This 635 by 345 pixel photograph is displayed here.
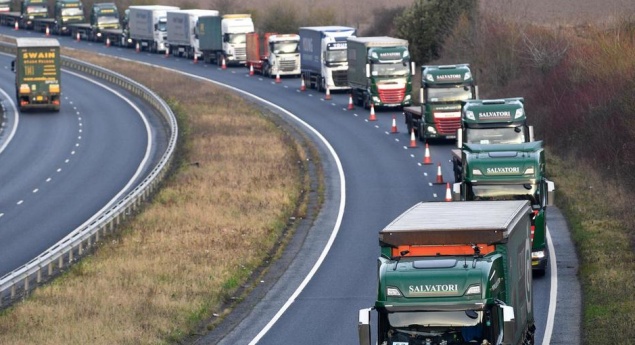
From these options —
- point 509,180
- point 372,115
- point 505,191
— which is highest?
point 509,180

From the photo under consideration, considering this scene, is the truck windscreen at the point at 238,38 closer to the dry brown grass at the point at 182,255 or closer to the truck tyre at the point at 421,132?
the dry brown grass at the point at 182,255

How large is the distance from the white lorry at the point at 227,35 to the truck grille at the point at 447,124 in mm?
39318

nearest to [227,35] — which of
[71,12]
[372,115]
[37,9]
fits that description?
[372,115]

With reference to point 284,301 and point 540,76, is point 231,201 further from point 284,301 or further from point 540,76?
point 540,76

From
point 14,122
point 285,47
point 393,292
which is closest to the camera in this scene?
point 393,292

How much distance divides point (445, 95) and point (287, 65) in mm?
32368

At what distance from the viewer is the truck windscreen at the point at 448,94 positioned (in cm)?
5553

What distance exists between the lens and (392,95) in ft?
221

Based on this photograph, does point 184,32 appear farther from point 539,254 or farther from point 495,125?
point 539,254

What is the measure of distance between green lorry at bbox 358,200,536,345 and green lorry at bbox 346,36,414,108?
1821 inches

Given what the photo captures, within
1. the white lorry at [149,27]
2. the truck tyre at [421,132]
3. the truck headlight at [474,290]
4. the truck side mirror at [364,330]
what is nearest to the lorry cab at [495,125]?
the truck tyre at [421,132]

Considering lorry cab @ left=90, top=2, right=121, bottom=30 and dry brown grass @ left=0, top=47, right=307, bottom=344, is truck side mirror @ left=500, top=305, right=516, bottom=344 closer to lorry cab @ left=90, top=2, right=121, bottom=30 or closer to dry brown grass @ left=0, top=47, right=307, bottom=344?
dry brown grass @ left=0, top=47, right=307, bottom=344

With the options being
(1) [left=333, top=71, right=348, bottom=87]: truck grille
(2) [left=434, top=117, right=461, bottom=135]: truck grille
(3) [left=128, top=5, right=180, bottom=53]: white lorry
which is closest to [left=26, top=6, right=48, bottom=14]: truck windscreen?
(3) [left=128, top=5, right=180, bottom=53]: white lorry

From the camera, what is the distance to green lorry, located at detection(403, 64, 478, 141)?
55562 mm
